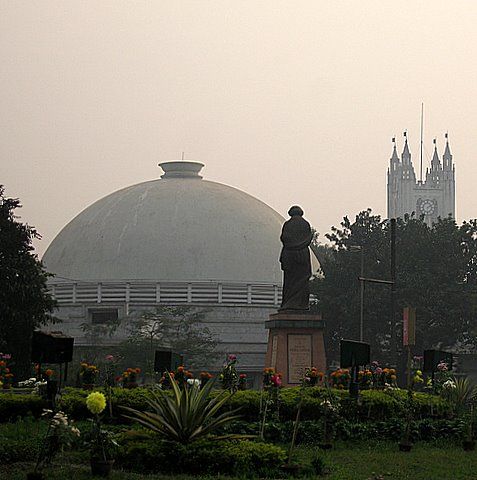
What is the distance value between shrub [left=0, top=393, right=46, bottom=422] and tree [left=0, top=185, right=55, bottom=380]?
55.2ft

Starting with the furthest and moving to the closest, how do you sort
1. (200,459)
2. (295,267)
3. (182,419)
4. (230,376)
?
(295,267)
(230,376)
(182,419)
(200,459)

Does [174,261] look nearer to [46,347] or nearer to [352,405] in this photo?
[352,405]

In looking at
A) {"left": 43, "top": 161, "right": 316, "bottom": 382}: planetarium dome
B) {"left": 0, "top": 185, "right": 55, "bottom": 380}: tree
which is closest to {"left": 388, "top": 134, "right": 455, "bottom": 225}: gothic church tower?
{"left": 43, "top": 161, "right": 316, "bottom": 382}: planetarium dome

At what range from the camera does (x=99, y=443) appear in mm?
11875

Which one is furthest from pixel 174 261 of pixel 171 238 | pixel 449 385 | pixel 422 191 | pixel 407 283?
pixel 422 191

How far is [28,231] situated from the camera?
35594 mm

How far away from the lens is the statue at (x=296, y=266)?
2589 centimetres

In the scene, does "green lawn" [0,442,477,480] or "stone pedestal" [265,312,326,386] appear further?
"stone pedestal" [265,312,326,386]

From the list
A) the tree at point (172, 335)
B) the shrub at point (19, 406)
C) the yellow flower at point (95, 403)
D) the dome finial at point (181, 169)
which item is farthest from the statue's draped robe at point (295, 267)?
the dome finial at point (181, 169)

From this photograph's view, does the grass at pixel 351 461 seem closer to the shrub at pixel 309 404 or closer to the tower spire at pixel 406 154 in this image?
the shrub at pixel 309 404

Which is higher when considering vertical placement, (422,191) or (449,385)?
(422,191)

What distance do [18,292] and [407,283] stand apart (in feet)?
73.6

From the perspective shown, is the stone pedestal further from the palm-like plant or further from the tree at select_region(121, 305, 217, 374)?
the tree at select_region(121, 305, 217, 374)

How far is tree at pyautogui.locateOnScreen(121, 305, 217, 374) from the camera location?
2001 inches
